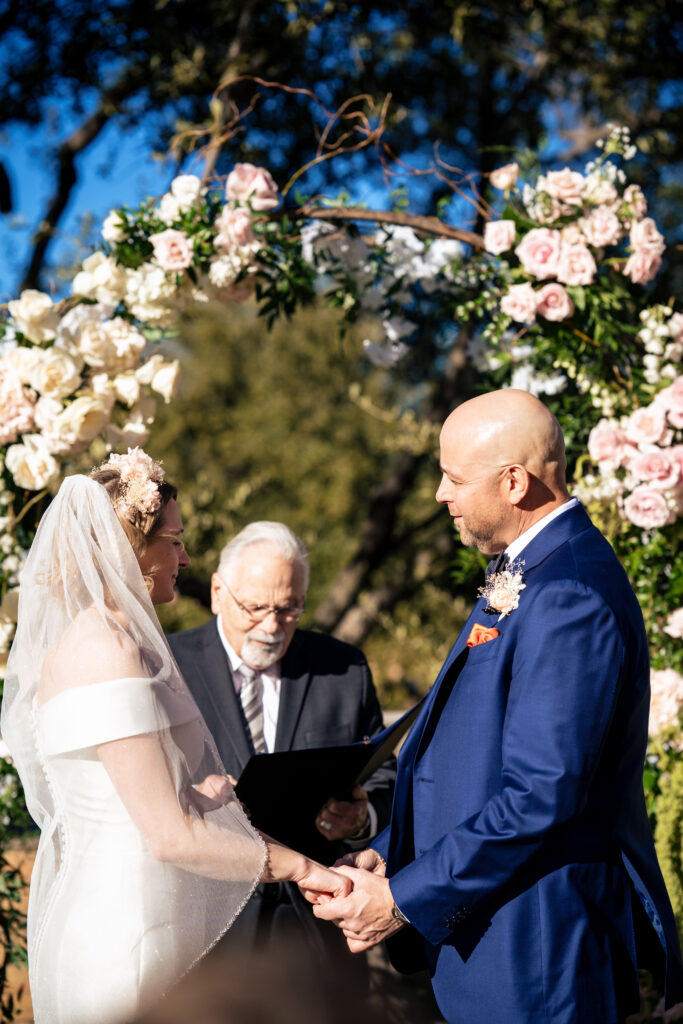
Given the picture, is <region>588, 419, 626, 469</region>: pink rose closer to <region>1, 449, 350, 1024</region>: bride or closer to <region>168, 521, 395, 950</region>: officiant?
<region>168, 521, 395, 950</region>: officiant

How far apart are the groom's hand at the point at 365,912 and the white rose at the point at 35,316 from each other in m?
2.23

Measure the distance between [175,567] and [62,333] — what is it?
54.2 inches

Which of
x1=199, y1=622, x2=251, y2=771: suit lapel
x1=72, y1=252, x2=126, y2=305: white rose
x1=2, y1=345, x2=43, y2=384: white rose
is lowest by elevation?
x1=199, y1=622, x2=251, y2=771: suit lapel

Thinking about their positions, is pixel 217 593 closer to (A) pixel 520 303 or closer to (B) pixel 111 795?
(B) pixel 111 795

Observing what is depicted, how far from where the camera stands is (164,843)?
2303 millimetres

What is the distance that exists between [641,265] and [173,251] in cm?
182

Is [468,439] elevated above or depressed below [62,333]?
below

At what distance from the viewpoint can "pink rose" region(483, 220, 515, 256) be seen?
3986mm

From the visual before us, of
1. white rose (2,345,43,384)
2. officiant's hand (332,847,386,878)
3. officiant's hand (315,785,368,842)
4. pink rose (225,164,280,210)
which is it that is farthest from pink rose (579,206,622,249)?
officiant's hand (332,847,386,878)

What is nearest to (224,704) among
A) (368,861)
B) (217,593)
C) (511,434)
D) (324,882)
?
(217,593)

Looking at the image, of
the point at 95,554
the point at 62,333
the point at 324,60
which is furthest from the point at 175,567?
the point at 324,60

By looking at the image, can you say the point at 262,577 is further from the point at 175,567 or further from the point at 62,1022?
the point at 62,1022

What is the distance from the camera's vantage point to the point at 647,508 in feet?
12.3

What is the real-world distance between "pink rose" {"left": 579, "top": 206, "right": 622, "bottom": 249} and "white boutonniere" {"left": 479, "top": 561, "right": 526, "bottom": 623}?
1975mm
